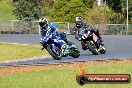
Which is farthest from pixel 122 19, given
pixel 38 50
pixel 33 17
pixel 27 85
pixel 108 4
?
pixel 27 85

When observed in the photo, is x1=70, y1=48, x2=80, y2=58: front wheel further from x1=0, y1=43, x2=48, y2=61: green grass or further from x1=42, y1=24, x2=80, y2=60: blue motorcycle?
x1=0, y1=43, x2=48, y2=61: green grass

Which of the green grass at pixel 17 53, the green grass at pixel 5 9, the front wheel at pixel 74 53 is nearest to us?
the front wheel at pixel 74 53

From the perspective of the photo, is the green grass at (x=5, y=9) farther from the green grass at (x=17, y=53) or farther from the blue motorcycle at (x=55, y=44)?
the blue motorcycle at (x=55, y=44)

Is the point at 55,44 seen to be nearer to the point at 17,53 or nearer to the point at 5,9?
the point at 17,53

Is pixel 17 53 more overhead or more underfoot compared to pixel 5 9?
more underfoot

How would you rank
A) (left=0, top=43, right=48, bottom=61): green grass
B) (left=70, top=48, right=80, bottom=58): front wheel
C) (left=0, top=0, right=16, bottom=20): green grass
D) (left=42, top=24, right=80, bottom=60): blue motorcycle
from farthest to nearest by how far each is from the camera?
1. (left=0, top=0, right=16, bottom=20): green grass
2. (left=0, top=43, right=48, bottom=61): green grass
3. (left=70, top=48, right=80, bottom=58): front wheel
4. (left=42, top=24, right=80, bottom=60): blue motorcycle

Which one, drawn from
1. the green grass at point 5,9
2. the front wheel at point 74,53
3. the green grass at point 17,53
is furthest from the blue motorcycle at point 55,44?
the green grass at point 5,9

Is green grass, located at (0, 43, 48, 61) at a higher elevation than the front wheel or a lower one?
lower

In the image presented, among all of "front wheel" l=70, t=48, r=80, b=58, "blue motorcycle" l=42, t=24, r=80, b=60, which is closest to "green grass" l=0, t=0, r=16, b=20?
"front wheel" l=70, t=48, r=80, b=58

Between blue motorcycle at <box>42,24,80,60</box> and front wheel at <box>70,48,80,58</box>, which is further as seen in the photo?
front wheel at <box>70,48,80,58</box>

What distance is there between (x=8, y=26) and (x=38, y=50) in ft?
107

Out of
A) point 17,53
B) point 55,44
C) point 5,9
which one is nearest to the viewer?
point 55,44

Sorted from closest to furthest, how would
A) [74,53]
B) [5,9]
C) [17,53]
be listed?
1. [74,53]
2. [17,53]
3. [5,9]

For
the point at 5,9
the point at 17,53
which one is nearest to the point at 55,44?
the point at 17,53
